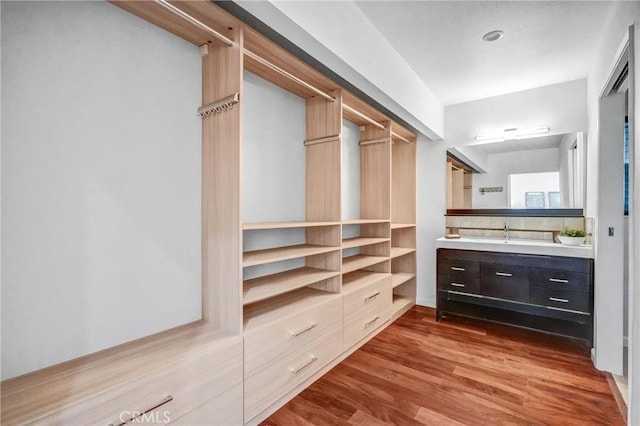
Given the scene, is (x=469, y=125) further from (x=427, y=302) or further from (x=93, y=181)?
(x=93, y=181)

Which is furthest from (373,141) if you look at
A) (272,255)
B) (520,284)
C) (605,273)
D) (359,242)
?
(605,273)

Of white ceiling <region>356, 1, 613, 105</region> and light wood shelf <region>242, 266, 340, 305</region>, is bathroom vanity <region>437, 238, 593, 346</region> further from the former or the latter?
white ceiling <region>356, 1, 613, 105</region>

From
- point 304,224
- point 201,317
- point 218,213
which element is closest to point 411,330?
point 304,224

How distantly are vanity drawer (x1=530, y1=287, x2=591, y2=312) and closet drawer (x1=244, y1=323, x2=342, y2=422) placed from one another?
75.6 inches

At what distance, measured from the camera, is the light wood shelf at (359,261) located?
108 inches

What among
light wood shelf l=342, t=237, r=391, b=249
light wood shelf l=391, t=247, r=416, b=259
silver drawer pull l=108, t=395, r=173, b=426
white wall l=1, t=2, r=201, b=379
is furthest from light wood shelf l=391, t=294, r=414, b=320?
silver drawer pull l=108, t=395, r=173, b=426

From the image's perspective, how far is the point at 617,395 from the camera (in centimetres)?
197

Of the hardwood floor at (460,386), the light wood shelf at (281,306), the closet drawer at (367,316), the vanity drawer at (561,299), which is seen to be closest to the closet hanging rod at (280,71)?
the light wood shelf at (281,306)

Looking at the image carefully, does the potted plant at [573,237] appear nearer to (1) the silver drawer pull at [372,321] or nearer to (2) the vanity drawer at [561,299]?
(2) the vanity drawer at [561,299]

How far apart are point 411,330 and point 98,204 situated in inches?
115

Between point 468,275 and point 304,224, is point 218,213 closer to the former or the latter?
point 304,224

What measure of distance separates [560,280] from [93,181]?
11.7 feet

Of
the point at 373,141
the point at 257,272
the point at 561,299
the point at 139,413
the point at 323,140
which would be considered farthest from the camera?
the point at 373,141

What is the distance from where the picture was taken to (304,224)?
209cm
